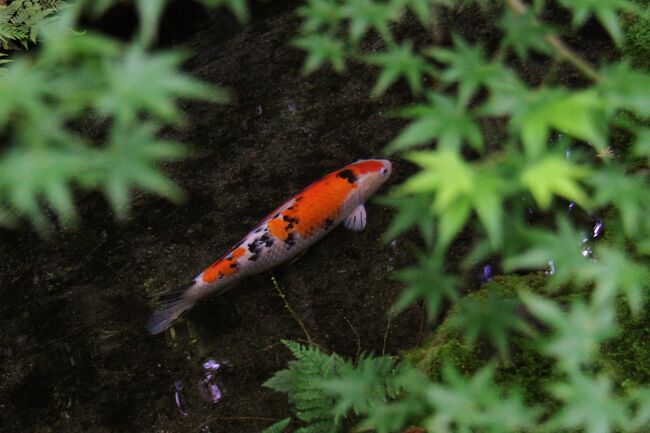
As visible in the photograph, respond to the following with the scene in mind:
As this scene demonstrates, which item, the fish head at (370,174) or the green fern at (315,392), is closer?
the green fern at (315,392)

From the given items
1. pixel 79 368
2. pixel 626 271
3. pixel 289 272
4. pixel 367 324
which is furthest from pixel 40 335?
pixel 626 271

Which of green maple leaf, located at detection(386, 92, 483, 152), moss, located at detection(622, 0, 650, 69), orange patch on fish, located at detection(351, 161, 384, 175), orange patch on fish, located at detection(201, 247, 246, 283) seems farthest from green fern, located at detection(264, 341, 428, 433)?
moss, located at detection(622, 0, 650, 69)

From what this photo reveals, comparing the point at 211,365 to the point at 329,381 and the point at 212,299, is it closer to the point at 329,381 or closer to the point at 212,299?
the point at 212,299

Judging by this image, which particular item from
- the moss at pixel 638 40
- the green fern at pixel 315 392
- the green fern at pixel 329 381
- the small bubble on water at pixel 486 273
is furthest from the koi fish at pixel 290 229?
the moss at pixel 638 40

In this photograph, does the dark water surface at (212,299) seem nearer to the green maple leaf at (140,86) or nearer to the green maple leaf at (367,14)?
the green maple leaf at (367,14)

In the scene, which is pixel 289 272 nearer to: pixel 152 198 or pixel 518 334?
pixel 152 198
